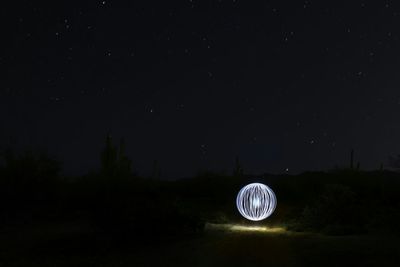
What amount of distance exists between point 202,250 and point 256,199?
4806 millimetres

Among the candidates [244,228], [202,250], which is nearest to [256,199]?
[244,228]

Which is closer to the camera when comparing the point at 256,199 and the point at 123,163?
the point at 256,199

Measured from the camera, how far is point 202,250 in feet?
38.7

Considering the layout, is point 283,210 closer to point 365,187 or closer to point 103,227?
point 365,187

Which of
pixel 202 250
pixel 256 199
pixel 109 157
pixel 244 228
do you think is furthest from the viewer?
pixel 109 157

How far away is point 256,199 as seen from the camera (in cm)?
1620

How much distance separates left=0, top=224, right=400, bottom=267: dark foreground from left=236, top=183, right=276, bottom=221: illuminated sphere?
156 centimetres

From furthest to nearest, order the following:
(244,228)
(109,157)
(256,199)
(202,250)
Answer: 1. (109,157)
2. (244,228)
3. (256,199)
4. (202,250)

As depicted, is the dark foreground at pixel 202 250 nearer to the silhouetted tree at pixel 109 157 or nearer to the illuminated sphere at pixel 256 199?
the illuminated sphere at pixel 256 199

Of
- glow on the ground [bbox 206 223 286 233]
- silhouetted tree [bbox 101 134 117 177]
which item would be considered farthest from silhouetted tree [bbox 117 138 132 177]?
glow on the ground [bbox 206 223 286 233]

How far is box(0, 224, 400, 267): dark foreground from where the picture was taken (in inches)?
420

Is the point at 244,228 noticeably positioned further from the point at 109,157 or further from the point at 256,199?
the point at 109,157

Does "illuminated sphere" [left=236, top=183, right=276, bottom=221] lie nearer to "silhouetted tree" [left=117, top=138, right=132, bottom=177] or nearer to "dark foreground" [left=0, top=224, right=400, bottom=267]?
"dark foreground" [left=0, top=224, right=400, bottom=267]

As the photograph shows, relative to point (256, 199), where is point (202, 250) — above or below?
below
